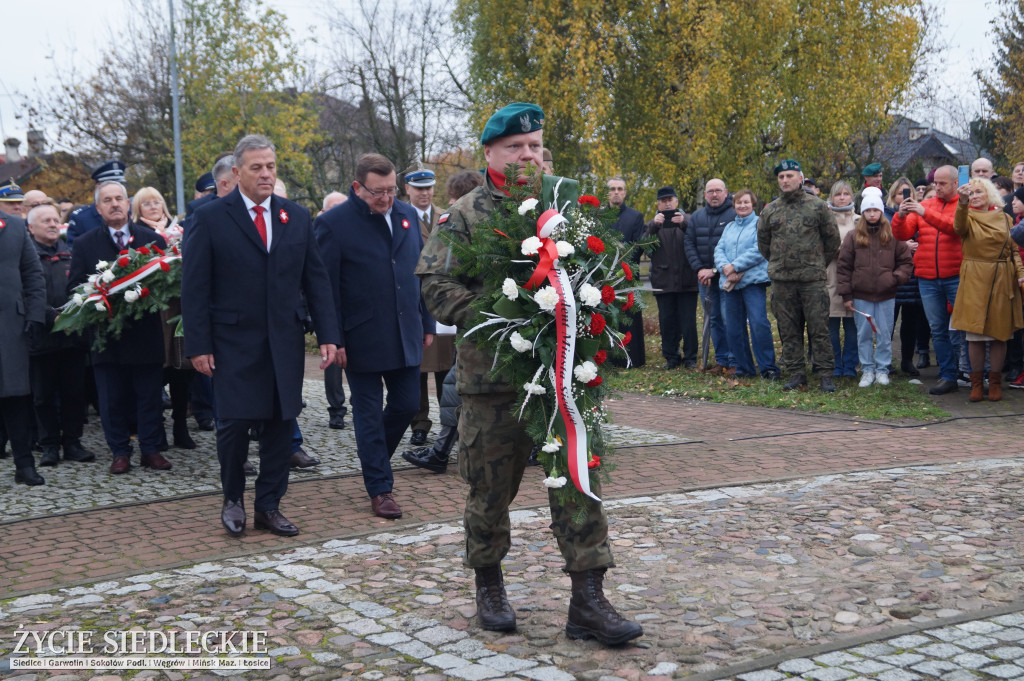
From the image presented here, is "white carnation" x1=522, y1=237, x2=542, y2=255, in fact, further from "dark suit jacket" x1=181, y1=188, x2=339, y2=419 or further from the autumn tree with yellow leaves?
the autumn tree with yellow leaves

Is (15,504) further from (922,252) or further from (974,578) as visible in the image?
(922,252)

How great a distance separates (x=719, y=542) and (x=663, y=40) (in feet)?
68.3

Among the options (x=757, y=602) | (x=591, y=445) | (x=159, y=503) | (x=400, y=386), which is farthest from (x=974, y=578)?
(x=159, y=503)

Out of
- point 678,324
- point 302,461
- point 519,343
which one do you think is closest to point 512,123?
point 519,343

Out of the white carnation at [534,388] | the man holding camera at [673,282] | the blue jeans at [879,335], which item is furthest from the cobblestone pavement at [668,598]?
the man holding camera at [673,282]

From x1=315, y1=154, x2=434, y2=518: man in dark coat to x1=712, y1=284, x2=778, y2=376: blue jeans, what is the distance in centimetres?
639

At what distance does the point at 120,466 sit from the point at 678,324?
7716mm

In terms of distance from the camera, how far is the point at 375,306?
22.7 feet

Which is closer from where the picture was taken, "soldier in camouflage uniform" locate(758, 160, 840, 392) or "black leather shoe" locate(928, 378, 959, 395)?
"black leather shoe" locate(928, 378, 959, 395)

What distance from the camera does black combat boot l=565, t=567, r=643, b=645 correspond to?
4.19 m

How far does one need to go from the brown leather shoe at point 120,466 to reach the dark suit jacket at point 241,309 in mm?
2555

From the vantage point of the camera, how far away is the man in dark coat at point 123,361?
823 cm

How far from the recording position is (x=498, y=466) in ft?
14.6

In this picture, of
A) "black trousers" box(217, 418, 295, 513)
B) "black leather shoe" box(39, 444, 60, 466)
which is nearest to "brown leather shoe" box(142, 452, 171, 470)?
"black leather shoe" box(39, 444, 60, 466)
